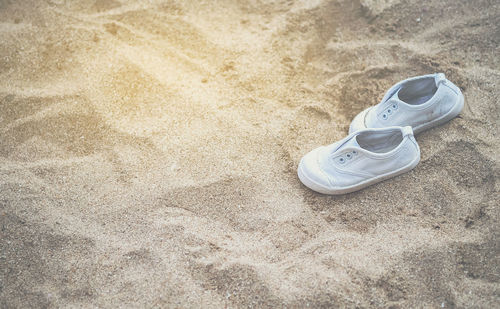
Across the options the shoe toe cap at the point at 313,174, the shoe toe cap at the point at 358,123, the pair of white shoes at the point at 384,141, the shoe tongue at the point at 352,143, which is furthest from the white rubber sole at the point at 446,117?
the shoe toe cap at the point at 313,174

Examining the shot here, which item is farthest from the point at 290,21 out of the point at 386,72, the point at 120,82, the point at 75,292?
the point at 75,292

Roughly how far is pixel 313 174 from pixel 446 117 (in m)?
0.76

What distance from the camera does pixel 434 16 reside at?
222 cm

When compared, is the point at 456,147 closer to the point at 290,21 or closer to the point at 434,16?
the point at 434,16

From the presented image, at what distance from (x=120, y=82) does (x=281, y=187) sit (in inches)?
44.3

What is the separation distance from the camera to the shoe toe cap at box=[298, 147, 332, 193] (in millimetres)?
1612

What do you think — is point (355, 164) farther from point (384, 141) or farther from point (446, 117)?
point (446, 117)

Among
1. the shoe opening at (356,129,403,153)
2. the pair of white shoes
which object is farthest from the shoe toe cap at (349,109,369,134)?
the shoe opening at (356,129,403,153)

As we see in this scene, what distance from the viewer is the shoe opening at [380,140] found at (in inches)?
66.2

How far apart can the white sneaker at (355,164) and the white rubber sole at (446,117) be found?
0.56 feet

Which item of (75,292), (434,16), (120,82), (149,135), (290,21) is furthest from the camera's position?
(290,21)

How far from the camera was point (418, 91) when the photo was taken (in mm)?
1858

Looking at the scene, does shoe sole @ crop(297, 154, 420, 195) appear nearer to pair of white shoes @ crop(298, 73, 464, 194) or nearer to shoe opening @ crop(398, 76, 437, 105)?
pair of white shoes @ crop(298, 73, 464, 194)

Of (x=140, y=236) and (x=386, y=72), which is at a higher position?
(x=386, y=72)
